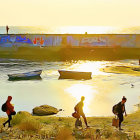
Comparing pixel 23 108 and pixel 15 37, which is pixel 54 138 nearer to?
pixel 23 108

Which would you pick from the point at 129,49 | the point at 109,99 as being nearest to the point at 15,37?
the point at 129,49

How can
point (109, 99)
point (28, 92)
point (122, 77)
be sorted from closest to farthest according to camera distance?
point (109, 99), point (28, 92), point (122, 77)

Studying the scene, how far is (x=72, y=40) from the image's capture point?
3723 inches

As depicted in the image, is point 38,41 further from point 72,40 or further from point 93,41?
point 93,41

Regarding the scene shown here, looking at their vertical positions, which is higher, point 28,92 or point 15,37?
point 15,37

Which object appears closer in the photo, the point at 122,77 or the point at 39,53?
the point at 122,77

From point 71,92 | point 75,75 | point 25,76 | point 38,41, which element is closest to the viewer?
point 71,92

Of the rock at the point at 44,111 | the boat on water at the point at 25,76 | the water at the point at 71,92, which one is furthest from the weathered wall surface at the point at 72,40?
the rock at the point at 44,111

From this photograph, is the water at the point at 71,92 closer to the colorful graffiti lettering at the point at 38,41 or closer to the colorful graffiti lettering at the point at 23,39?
the colorful graffiti lettering at the point at 23,39

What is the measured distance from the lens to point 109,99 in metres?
35.9

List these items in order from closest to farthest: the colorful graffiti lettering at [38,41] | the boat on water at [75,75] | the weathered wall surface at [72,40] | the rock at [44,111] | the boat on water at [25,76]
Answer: the rock at [44,111], the boat on water at [25,76], the boat on water at [75,75], the weathered wall surface at [72,40], the colorful graffiti lettering at [38,41]

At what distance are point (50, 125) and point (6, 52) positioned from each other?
254 feet

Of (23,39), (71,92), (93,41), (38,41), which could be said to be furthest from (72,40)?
(71,92)

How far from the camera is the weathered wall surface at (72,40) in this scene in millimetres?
92938
